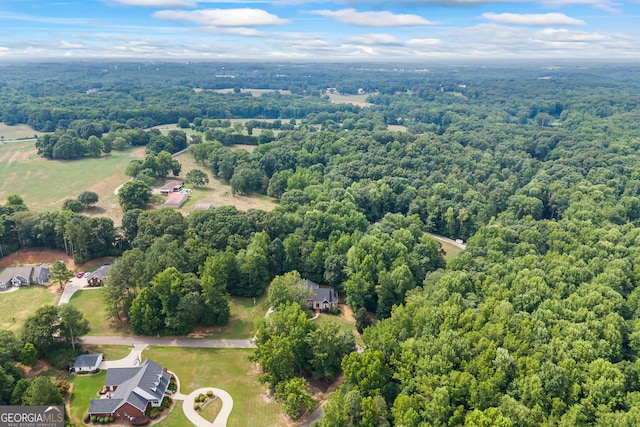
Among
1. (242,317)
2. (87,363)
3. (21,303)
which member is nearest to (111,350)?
(87,363)

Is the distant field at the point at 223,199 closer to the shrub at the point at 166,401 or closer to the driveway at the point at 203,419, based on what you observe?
the driveway at the point at 203,419

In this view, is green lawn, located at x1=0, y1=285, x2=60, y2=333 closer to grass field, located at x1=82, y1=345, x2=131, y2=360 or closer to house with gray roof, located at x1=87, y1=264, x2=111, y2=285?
house with gray roof, located at x1=87, y1=264, x2=111, y2=285

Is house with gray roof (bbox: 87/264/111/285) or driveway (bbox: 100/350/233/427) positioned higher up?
house with gray roof (bbox: 87/264/111/285)

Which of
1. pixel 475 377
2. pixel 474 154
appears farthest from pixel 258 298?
pixel 474 154

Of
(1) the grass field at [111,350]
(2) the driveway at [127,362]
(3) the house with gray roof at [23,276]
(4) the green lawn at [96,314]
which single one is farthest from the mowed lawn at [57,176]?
(2) the driveway at [127,362]

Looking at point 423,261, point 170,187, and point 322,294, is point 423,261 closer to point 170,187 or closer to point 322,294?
point 322,294

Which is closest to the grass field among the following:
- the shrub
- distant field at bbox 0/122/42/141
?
the shrub
